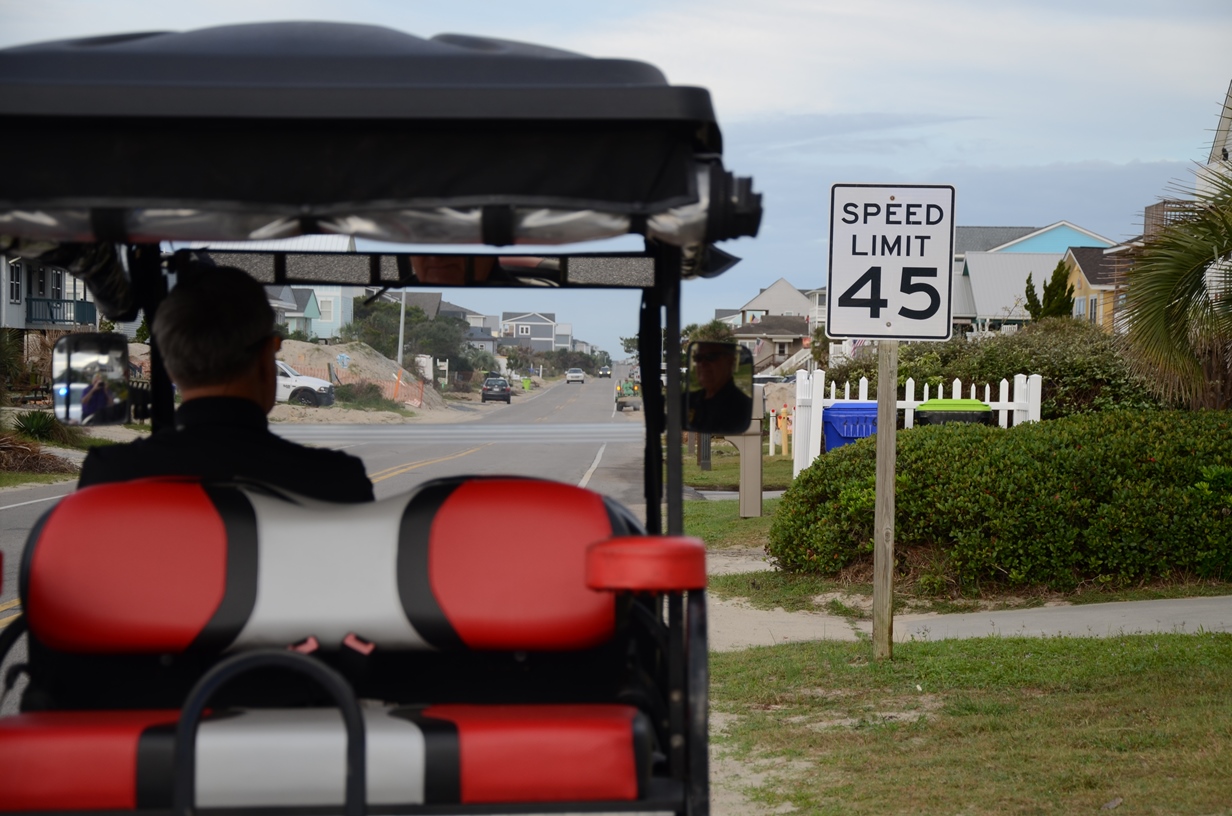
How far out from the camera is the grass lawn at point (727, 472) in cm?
2032

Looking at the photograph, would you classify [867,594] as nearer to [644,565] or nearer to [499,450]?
[644,565]

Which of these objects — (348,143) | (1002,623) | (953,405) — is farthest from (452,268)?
(953,405)

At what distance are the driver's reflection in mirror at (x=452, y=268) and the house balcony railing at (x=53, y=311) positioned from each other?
151 feet

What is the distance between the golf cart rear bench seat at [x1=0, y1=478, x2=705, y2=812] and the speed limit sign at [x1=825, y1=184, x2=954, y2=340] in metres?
4.89

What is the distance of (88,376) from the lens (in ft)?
13.9

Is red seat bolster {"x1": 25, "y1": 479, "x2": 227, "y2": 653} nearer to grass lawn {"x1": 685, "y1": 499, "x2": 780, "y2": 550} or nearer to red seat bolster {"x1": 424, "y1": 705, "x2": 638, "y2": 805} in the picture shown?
red seat bolster {"x1": 424, "y1": 705, "x2": 638, "y2": 805}

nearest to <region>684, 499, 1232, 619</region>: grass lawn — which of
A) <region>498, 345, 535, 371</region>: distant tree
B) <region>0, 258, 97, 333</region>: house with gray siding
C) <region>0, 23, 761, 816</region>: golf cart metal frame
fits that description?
<region>498, 345, 535, 371</region>: distant tree

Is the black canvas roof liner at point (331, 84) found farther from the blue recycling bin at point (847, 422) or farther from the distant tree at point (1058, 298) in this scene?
the distant tree at point (1058, 298)

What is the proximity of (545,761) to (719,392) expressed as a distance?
1.47m

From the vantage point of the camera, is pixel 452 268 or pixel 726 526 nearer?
pixel 452 268

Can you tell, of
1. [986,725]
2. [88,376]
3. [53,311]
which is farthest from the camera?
[53,311]

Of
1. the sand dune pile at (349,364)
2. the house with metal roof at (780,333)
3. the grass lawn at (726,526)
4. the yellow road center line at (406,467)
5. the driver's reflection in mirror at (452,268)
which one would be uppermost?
the driver's reflection in mirror at (452,268)

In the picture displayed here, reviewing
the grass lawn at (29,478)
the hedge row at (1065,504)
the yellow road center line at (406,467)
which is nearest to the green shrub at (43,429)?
the grass lawn at (29,478)

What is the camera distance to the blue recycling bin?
15328 mm
